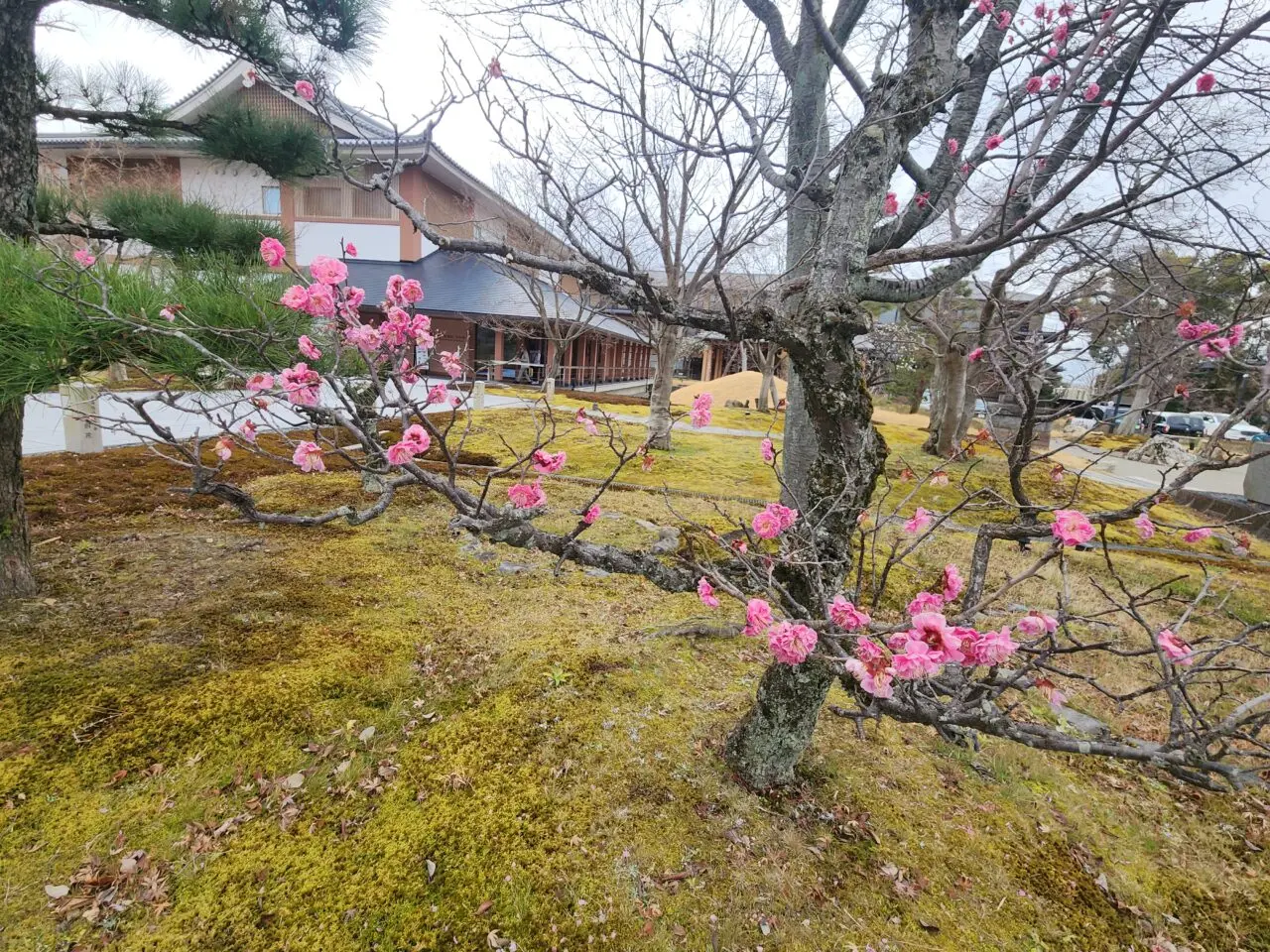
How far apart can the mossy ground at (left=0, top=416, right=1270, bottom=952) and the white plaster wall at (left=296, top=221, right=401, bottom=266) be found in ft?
51.9

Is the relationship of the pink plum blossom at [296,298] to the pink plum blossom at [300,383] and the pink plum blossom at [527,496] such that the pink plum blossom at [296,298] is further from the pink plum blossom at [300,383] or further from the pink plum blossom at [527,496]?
the pink plum blossom at [527,496]

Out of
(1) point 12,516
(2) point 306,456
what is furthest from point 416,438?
(1) point 12,516

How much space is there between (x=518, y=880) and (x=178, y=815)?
1.29 m

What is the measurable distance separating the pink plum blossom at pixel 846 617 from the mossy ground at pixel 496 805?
1096 mm

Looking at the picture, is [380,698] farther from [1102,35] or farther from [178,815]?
[1102,35]

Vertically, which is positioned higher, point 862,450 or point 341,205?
point 341,205

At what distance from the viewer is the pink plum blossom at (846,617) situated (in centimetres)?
156

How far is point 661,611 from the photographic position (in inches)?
151

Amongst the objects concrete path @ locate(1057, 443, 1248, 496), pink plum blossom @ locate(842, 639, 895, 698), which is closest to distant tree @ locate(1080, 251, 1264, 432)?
pink plum blossom @ locate(842, 639, 895, 698)

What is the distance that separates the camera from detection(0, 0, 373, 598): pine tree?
Answer: 267cm

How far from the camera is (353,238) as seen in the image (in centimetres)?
1677

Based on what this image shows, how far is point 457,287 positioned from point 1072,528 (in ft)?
55.5

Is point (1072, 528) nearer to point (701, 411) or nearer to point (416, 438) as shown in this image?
point (701, 411)

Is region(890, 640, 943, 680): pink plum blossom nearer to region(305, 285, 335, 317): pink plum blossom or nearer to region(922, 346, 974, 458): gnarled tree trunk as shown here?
region(305, 285, 335, 317): pink plum blossom
